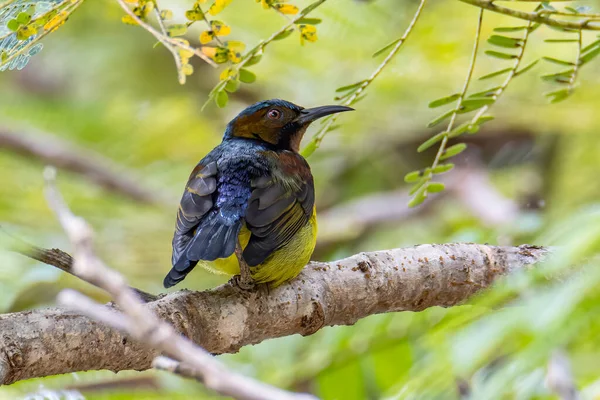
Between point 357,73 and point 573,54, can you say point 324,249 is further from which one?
point 573,54

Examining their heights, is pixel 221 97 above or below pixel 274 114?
above

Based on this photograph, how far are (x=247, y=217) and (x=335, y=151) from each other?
439 centimetres

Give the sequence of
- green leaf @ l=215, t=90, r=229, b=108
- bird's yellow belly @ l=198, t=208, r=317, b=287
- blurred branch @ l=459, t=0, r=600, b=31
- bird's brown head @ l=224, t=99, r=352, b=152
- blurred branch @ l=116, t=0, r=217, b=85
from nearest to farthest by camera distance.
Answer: blurred branch @ l=459, t=0, r=600, b=31, blurred branch @ l=116, t=0, r=217, b=85, green leaf @ l=215, t=90, r=229, b=108, bird's yellow belly @ l=198, t=208, r=317, b=287, bird's brown head @ l=224, t=99, r=352, b=152

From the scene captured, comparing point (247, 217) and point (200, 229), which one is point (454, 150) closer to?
Answer: point (247, 217)

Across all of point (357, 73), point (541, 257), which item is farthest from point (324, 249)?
point (541, 257)

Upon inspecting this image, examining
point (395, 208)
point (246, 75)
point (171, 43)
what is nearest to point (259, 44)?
point (246, 75)

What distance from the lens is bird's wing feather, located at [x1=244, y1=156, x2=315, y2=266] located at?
9.57 feet

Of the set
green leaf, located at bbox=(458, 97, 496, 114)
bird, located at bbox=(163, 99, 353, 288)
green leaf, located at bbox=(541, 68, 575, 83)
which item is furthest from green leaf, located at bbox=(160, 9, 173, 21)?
green leaf, located at bbox=(541, 68, 575, 83)

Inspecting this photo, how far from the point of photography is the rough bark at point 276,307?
6.77ft

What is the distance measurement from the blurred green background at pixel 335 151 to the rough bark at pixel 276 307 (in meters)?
0.86

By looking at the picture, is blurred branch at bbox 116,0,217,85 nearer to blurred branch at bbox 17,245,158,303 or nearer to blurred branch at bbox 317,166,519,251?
blurred branch at bbox 17,245,158,303

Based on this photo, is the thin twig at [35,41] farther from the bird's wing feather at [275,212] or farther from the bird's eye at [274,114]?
the bird's eye at [274,114]

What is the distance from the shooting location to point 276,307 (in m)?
2.69

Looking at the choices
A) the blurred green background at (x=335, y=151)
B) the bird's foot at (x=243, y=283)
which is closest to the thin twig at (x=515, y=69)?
the bird's foot at (x=243, y=283)
